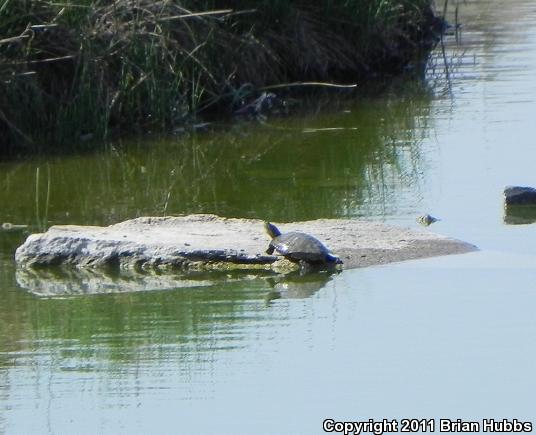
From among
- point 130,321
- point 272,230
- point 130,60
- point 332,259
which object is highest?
point 130,60

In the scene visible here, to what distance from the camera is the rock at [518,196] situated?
7848 millimetres

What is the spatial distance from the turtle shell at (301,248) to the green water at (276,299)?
0.38 feet

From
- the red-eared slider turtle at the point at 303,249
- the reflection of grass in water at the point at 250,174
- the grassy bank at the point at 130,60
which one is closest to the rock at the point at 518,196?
the reflection of grass in water at the point at 250,174

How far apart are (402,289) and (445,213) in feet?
5.08

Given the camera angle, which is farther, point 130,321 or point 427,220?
point 427,220

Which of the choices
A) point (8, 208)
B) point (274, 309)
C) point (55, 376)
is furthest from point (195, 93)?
point (55, 376)

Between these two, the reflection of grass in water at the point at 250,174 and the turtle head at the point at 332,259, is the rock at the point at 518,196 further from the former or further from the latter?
the turtle head at the point at 332,259

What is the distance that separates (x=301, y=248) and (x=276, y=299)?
1.36ft

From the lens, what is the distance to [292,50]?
41.8 ft

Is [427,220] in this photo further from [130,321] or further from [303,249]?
[130,321]

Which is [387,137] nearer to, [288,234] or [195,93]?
[195,93]

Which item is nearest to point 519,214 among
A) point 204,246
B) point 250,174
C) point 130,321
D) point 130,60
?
point 204,246

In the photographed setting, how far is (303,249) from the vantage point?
6.68 m

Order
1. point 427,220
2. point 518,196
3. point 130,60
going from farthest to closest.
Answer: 1. point 130,60
2. point 518,196
3. point 427,220
